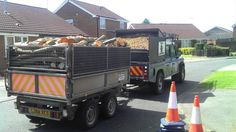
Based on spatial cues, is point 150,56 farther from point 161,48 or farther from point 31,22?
point 31,22

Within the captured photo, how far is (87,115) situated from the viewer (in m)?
7.98

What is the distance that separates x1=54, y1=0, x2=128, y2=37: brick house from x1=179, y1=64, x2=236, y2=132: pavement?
30430mm

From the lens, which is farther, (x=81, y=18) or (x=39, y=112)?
(x=81, y=18)

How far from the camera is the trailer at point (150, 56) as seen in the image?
40.7 feet

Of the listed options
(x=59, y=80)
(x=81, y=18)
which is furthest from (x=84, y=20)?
(x=59, y=80)

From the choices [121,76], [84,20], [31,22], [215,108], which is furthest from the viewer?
[84,20]

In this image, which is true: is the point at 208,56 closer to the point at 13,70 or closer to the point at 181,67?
the point at 181,67

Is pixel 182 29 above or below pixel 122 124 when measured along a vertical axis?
above

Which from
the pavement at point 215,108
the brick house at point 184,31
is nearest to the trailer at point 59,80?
the pavement at point 215,108

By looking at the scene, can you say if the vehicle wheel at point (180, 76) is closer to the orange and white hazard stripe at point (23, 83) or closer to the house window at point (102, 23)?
the orange and white hazard stripe at point (23, 83)

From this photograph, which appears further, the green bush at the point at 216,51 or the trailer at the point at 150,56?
the green bush at the point at 216,51

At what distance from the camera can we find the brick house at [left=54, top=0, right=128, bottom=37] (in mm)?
43281

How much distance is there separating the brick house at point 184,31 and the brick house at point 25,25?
133 feet

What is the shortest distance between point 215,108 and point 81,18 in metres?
35.9
